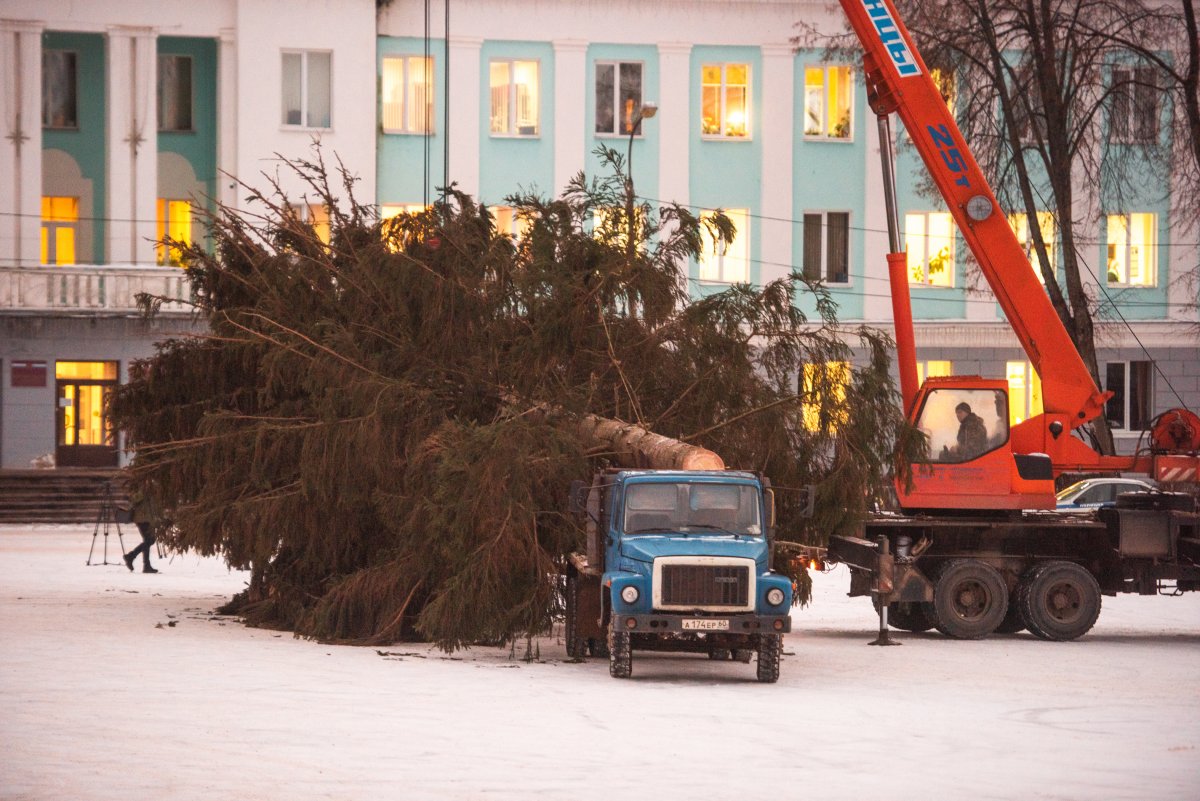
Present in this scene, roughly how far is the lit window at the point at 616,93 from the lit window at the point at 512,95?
1723 mm

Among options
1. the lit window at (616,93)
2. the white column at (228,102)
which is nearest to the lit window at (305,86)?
the white column at (228,102)

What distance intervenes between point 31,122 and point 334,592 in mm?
30268

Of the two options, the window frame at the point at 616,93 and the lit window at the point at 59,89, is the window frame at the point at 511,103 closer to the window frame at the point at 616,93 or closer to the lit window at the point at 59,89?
the window frame at the point at 616,93

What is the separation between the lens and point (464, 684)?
17.0 metres

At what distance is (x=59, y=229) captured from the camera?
48.0m

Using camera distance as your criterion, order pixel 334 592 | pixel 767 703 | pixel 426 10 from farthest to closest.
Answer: pixel 426 10 < pixel 334 592 < pixel 767 703

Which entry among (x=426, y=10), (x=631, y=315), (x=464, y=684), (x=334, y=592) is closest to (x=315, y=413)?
(x=334, y=592)

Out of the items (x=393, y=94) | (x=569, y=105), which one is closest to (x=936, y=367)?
(x=569, y=105)

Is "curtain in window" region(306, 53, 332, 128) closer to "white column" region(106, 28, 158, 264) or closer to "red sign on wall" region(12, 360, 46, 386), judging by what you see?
"white column" region(106, 28, 158, 264)

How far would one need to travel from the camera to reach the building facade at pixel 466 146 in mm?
47156

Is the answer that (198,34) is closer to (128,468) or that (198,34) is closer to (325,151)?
(325,151)

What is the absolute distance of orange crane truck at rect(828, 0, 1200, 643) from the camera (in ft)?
73.6

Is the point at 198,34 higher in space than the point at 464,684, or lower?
higher

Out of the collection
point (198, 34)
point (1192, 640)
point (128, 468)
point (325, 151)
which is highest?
point (198, 34)
